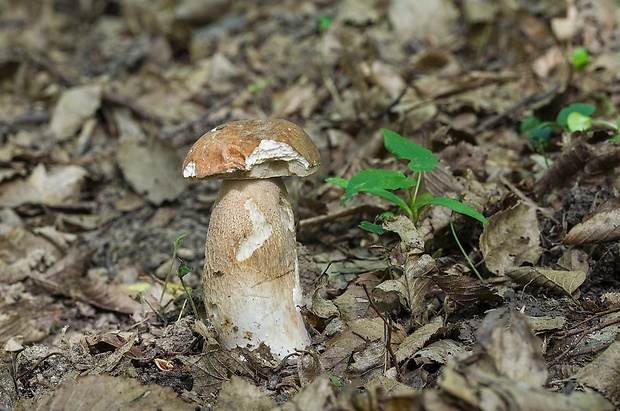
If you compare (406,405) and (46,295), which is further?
(46,295)

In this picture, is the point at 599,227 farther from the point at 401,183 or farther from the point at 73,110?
the point at 73,110

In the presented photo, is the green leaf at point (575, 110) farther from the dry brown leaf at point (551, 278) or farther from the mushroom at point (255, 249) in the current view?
the mushroom at point (255, 249)

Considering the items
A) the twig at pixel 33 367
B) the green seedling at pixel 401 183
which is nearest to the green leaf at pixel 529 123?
the green seedling at pixel 401 183

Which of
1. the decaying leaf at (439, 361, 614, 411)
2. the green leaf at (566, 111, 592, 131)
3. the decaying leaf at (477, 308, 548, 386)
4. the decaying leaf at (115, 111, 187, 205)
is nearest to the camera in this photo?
the decaying leaf at (439, 361, 614, 411)

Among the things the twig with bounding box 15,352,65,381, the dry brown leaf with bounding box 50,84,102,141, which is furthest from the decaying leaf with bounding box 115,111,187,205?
the twig with bounding box 15,352,65,381

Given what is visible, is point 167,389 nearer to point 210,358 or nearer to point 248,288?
point 210,358

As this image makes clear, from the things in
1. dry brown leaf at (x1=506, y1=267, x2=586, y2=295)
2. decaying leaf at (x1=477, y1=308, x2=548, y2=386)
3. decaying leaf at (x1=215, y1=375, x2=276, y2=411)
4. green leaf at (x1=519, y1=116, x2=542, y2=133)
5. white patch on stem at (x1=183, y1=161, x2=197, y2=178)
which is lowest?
dry brown leaf at (x1=506, y1=267, x2=586, y2=295)

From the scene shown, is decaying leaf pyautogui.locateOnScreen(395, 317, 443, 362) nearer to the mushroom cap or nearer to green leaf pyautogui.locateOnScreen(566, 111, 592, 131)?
the mushroom cap

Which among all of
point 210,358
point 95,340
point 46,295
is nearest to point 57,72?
point 46,295
